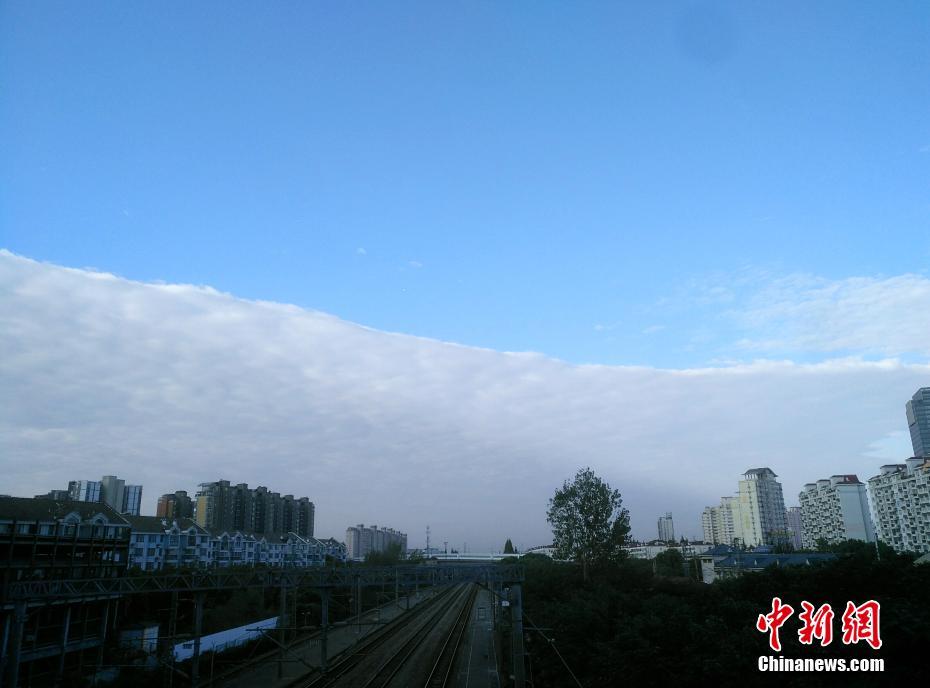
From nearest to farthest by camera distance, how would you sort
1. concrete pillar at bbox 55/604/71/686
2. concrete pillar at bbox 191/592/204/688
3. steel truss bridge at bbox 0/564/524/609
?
1. steel truss bridge at bbox 0/564/524/609
2. concrete pillar at bbox 191/592/204/688
3. concrete pillar at bbox 55/604/71/686

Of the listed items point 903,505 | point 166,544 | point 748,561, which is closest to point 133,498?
point 166,544

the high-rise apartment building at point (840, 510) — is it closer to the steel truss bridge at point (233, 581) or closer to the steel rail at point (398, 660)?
the steel rail at point (398, 660)

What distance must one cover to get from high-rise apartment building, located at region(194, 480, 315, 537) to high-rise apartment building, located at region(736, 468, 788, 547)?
451ft

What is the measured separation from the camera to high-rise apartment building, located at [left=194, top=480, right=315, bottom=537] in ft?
429

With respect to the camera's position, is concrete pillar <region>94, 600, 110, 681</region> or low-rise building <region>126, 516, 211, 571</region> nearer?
concrete pillar <region>94, 600, 110, 681</region>

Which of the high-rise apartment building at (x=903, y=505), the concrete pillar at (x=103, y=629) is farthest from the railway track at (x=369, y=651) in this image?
the high-rise apartment building at (x=903, y=505)

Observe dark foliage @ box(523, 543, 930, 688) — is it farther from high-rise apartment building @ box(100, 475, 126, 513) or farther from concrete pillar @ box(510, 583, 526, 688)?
high-rise apartment building @ box(100, 475, 126, 513)

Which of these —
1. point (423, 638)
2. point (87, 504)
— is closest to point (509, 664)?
point (423, 638)

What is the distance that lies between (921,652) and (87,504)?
Result: 2238 inches

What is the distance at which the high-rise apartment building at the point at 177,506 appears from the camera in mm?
135625

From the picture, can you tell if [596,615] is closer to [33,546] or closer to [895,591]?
[895,591]

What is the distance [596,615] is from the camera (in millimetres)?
43500

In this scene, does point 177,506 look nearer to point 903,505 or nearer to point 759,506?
point 903,505

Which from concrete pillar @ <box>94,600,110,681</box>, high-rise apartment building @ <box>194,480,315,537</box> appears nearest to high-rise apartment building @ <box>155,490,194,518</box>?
high-rise apartment building @ <box>194,480,315,537</box>
